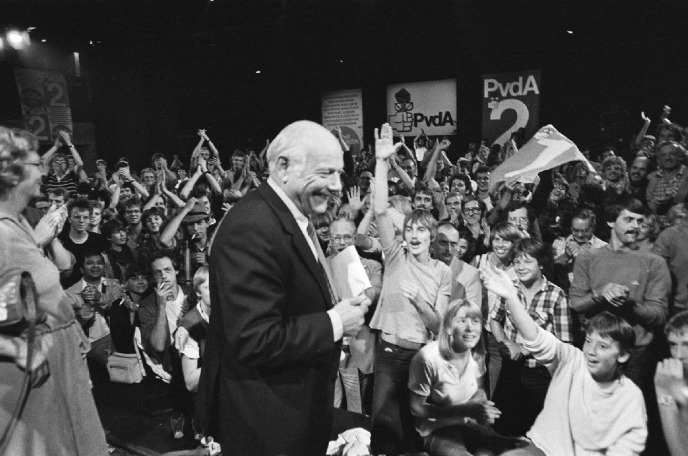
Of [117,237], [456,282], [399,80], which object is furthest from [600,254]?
[399,80]

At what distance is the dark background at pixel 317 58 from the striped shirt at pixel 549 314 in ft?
30.4

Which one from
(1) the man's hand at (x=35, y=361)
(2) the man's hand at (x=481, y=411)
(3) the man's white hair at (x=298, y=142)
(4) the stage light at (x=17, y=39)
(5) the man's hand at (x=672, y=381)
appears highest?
(4) the stage light at (x=17, y=39)

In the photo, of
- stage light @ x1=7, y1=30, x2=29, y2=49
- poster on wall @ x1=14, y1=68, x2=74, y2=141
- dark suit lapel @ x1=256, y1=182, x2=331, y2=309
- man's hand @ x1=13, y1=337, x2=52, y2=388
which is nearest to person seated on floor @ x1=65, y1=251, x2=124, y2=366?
man's hand @ x1=13, y1=337, x2=52, y2=388

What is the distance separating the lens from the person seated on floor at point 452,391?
309 centimetres

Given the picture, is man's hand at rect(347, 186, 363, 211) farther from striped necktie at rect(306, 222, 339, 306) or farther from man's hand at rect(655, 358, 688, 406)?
striped necktie at rect(306, 222, 339, 306)

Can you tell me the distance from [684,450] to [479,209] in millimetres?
3033

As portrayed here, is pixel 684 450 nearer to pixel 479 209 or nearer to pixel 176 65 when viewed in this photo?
pixel 479 209

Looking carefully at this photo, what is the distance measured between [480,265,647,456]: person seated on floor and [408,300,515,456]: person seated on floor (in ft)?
0.99

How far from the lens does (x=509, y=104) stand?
1312 centimetres

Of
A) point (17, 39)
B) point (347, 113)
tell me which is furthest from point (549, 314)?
point (347, 113)

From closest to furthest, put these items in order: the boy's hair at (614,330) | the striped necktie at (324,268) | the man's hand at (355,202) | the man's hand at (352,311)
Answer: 1. the man's hand at (352,311)
2. the striped necktie at (324,268)
3. the boy's hair at (614,330)
4. the man's hand at (355,202)

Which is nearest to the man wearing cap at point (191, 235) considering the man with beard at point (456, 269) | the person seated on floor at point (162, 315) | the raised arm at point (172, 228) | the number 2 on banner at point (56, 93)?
the raised arm at point (172, 228)

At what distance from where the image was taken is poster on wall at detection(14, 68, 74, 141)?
482 inches

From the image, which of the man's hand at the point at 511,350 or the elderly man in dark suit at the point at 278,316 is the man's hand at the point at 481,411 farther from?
the elderly man in dark suit at the point at 278,316
